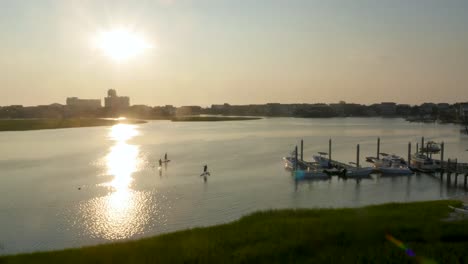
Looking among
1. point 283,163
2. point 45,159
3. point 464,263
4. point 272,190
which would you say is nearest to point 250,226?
point 464,263

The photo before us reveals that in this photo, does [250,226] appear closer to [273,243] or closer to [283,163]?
[273,243]

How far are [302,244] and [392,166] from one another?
2785cm

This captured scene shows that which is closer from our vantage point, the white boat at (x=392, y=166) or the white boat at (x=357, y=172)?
the white boat at (x=357, y=172)

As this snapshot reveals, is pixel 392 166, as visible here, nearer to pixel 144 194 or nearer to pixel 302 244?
pixel 144 194

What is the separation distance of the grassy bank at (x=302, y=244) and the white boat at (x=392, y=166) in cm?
1985

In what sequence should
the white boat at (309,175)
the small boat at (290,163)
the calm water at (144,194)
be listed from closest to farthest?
the calm water at (144,194)
the white boat at (309,175)
the small boat at (290,163)

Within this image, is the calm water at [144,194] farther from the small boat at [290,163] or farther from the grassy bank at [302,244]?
the grassy bank at [302,244]

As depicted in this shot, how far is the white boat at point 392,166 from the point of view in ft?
117

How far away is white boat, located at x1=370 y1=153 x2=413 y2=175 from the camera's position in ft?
117

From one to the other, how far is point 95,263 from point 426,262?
29.9 ft

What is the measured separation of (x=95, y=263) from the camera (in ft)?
40.5

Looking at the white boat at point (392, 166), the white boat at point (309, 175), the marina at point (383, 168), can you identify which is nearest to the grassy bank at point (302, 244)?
the white boat at point (309, 175)

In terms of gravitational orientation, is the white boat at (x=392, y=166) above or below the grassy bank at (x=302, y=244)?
below

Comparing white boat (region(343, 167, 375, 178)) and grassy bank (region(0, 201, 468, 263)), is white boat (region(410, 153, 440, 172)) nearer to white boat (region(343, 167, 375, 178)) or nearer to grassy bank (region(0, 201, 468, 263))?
white boat (region(343, 167, 375, 178))
